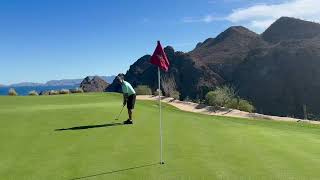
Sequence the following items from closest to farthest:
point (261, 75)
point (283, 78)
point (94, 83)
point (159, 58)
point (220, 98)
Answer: point (159, 58)
point (220, 98)
point (94, 83)
point (283, 78)
point (261, 75)

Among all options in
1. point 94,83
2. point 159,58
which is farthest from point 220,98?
point 94,83

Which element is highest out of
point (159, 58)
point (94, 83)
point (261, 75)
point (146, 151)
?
point (261, 75)

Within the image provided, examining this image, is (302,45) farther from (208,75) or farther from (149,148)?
(149,148)

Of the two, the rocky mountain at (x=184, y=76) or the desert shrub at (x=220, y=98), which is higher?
the rocky mountain at (x=184, y=76)

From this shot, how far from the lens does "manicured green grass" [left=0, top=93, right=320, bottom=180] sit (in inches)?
425

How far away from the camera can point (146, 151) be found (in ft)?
43.2

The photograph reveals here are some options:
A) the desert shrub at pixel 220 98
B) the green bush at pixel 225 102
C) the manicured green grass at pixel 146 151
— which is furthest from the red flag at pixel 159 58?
the desert shrub at pixel 220 98

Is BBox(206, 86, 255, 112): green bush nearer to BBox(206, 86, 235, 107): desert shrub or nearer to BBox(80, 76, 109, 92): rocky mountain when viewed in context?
BBox(206, 86, 235, 107): desert shrub

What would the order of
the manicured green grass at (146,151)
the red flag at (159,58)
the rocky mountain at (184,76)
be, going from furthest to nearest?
the rocky mountain at (184,76)
the red flag at (159,58)
the manicured green grass at (146,151)

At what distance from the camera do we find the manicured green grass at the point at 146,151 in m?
10.8

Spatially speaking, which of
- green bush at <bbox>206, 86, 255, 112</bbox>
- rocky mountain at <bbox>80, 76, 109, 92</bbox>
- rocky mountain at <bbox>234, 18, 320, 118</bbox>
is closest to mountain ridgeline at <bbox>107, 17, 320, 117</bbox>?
rocky mountain at <bbox>234, 18, 320, 118</bbox>

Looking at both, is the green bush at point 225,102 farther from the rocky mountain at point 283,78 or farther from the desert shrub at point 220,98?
the rocky mountain at point 283,78

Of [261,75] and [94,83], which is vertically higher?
[261,75]

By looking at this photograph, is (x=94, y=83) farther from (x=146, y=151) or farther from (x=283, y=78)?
(x=146, y=151)
